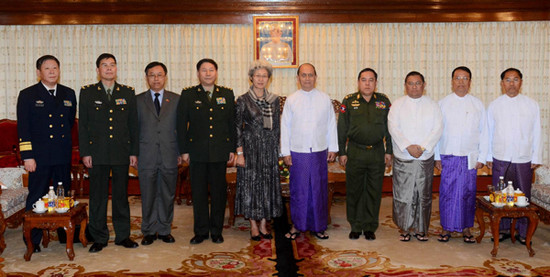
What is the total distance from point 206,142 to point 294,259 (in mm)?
1315

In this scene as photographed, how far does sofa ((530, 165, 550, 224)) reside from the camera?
495 cm

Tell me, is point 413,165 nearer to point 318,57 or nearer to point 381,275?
point 381,275

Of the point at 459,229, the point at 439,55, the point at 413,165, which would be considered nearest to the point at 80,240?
the point at 413,165

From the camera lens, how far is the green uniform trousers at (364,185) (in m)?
4.90

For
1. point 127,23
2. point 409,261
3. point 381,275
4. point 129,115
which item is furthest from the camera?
point 127,23

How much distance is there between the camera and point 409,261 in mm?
4191

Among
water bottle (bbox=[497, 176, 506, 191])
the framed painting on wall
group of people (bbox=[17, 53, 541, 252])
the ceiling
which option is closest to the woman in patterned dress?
group of people (bbox=[17, 53, 541, 252])

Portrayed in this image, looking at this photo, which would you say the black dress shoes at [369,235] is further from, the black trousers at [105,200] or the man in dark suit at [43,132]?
the man in dark suit at [43,132]

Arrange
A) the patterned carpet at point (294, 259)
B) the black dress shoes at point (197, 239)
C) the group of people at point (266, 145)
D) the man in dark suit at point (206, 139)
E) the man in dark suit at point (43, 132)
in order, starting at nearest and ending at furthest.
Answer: the patterned carpet at point (294, 259) → the man in dark suit at point (43, 132) → the group of people at point (266, 145) → the man in dark suit at point (206, 139) → the black dress shoes at point (197, 239)

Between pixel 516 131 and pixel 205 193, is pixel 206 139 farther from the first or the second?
pixel 516 131

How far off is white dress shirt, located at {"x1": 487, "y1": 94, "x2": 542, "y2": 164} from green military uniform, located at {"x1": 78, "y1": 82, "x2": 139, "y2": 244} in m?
3.40

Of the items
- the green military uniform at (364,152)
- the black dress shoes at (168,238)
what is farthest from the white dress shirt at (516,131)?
the black dress shoes at (168,238)

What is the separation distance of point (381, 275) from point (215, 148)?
72.8 inches

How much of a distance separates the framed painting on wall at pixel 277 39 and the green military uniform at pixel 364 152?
3.38m
